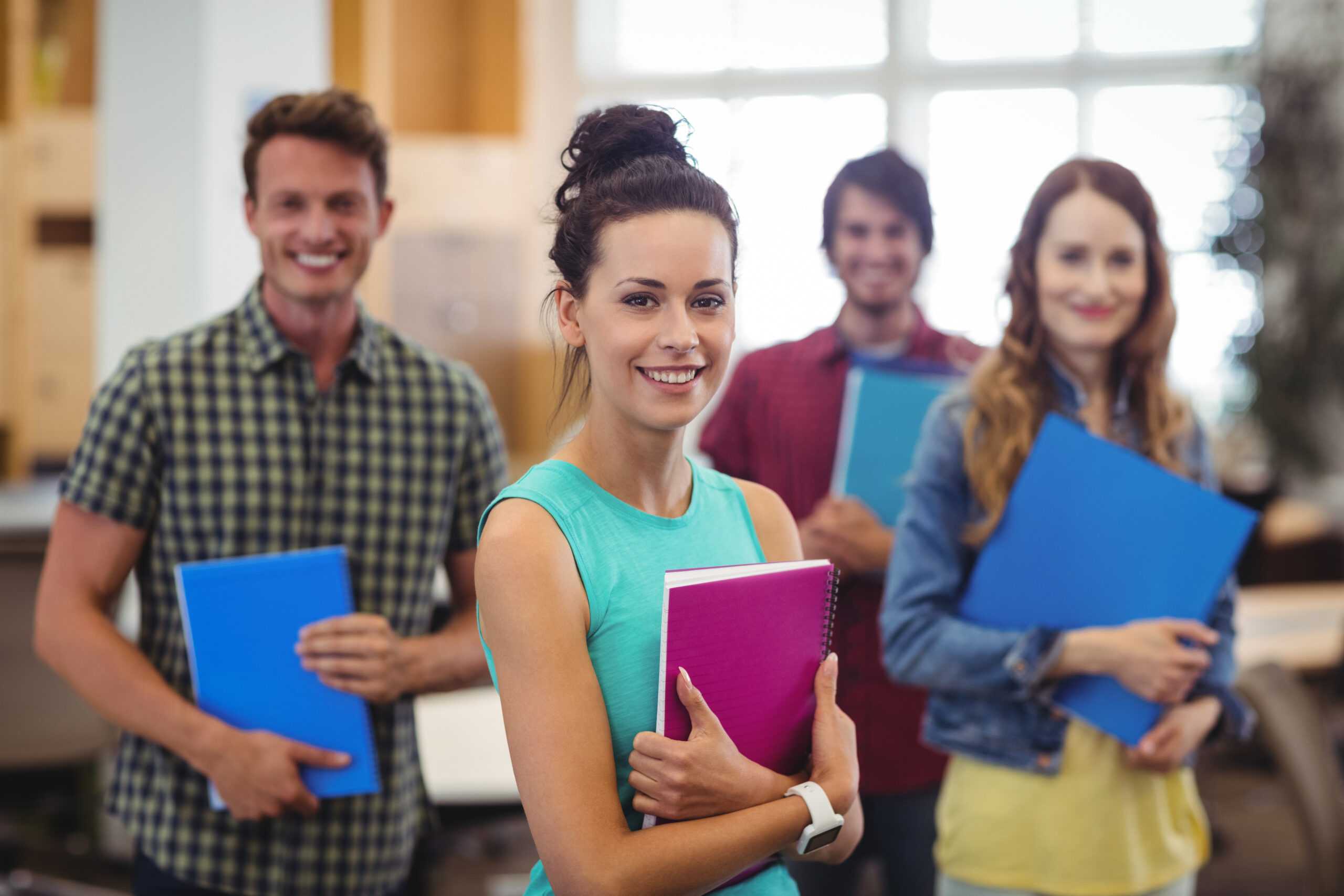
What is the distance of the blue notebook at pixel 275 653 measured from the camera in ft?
4.66

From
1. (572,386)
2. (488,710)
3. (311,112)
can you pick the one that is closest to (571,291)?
(572,386)

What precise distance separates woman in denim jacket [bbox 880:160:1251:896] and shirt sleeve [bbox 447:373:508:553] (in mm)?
605

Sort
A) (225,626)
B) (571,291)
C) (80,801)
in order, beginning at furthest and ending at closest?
(80,801), (225,626), (571,291)

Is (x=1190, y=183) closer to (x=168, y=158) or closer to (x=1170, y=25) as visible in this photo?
(x=1170, y=25)

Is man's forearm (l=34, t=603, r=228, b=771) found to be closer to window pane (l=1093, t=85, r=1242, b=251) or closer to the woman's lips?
the woman's lips

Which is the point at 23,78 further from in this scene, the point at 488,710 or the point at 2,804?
the point at 488,710

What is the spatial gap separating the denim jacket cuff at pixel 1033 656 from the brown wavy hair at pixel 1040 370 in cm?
16

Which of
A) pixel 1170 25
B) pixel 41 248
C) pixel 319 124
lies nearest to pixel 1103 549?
pixel 319 124

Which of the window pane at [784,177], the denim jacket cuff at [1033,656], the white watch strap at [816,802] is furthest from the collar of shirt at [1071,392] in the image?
the window pane at [784,177]

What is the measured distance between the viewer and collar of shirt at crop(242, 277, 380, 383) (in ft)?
5.17

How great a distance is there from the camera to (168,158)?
3.66 m

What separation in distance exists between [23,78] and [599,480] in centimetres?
708

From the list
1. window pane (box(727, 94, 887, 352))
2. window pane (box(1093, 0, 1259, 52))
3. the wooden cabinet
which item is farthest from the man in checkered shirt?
window pane (box(1093, 0, 1259, 52))

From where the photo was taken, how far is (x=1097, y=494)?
4.92ft
